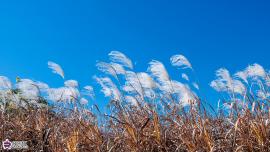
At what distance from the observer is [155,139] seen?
20.0 ft

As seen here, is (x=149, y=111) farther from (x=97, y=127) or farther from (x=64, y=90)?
(x=64, y=90)

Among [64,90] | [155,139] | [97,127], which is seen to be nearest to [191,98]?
[155,139]

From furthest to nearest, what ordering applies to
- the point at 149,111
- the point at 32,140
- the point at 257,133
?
the point at 32,140
the point at 149,111
the point at 257,133

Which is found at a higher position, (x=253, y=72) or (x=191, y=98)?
(x=253, y=72)

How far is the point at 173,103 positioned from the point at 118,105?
774 millimetres

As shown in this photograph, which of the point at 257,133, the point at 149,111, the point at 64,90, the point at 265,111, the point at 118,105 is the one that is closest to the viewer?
the point at 257,133

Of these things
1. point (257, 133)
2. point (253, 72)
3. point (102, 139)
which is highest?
point (253, 72)

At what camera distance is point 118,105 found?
7137mm

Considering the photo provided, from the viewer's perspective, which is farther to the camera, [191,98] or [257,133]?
[191,98]

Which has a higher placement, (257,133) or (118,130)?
(118,130)

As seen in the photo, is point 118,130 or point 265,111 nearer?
point 265,111

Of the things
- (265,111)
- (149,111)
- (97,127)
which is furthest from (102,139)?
(265,111)

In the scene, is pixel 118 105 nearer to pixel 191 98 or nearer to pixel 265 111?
pixel 191 98

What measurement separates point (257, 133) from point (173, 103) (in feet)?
6.22
